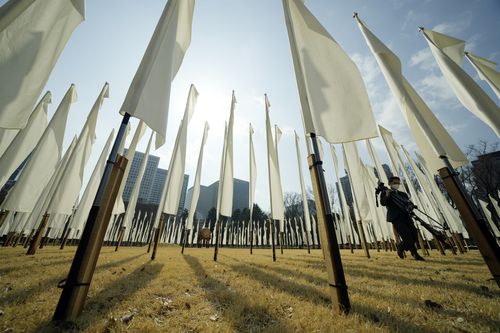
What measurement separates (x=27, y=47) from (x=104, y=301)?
324 centimetres

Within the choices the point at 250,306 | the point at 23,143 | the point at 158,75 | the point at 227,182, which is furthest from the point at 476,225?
the point at 23,143

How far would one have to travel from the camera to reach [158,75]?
253 centimetres

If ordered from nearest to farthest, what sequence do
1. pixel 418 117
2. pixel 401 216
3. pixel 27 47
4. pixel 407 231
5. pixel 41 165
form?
pixel 27 47
pixel 418 117
pixel 41 165
pixel 407 231
pixel 401 216

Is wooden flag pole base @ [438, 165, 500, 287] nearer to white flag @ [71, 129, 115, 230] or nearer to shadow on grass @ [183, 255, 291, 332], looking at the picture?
shadow on grass @ [183, 255, 291, 332]

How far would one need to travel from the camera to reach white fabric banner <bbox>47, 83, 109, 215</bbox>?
612 cm

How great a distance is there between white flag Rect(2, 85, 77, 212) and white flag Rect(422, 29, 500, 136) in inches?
434

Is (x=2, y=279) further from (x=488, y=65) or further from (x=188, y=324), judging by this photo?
(x=488, y=65)

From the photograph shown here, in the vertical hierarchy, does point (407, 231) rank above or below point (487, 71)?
below

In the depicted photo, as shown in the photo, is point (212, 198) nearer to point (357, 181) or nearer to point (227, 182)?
point (227, 182)

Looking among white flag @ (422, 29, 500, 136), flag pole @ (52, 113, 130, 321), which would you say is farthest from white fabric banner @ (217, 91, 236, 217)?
white flag @ (422, 29, 500, 136)

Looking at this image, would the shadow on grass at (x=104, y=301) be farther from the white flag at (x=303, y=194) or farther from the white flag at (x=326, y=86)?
the white flag at (x=303, y=194)

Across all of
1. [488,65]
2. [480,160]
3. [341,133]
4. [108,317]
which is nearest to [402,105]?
[341,133]

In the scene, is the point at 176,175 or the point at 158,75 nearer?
the point at 158,75

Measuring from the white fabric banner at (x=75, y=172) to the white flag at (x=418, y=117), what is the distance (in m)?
9.08
